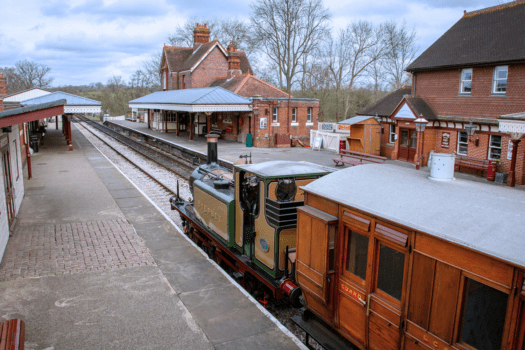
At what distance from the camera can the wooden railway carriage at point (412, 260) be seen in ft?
9.85

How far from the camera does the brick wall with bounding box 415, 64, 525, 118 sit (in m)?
17.7

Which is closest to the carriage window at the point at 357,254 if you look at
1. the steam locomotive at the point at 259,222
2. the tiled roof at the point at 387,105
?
the steam locomotive at the point at 259,222

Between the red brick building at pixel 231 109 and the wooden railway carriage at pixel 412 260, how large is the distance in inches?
913

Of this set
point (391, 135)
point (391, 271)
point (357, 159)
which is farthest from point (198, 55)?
point (391, 271)

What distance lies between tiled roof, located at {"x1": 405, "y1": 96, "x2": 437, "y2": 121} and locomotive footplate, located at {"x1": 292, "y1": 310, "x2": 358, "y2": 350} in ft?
59.7

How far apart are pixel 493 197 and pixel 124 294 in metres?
5.54

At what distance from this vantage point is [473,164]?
19.2 meters

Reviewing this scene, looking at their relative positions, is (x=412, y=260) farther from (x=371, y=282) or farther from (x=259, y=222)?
(x=259, y=222)

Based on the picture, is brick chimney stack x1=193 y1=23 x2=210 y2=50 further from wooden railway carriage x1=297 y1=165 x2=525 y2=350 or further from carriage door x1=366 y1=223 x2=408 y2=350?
carriage door x1=366 y1=223 x2=408 y2=350

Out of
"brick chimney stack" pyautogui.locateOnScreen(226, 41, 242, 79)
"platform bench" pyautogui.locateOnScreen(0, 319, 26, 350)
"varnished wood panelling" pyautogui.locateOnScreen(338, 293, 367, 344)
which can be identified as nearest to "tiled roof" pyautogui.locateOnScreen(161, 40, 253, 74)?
"brick chimney stack" pyautogui.locateOnScreen(226, 41, 242, 79)

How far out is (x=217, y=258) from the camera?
8.09 metres

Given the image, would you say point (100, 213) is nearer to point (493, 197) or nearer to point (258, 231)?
point (258, 231)

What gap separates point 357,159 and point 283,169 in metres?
16.8

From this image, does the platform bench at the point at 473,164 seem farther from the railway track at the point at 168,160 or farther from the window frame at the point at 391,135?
the railway track at the point at 168,160
